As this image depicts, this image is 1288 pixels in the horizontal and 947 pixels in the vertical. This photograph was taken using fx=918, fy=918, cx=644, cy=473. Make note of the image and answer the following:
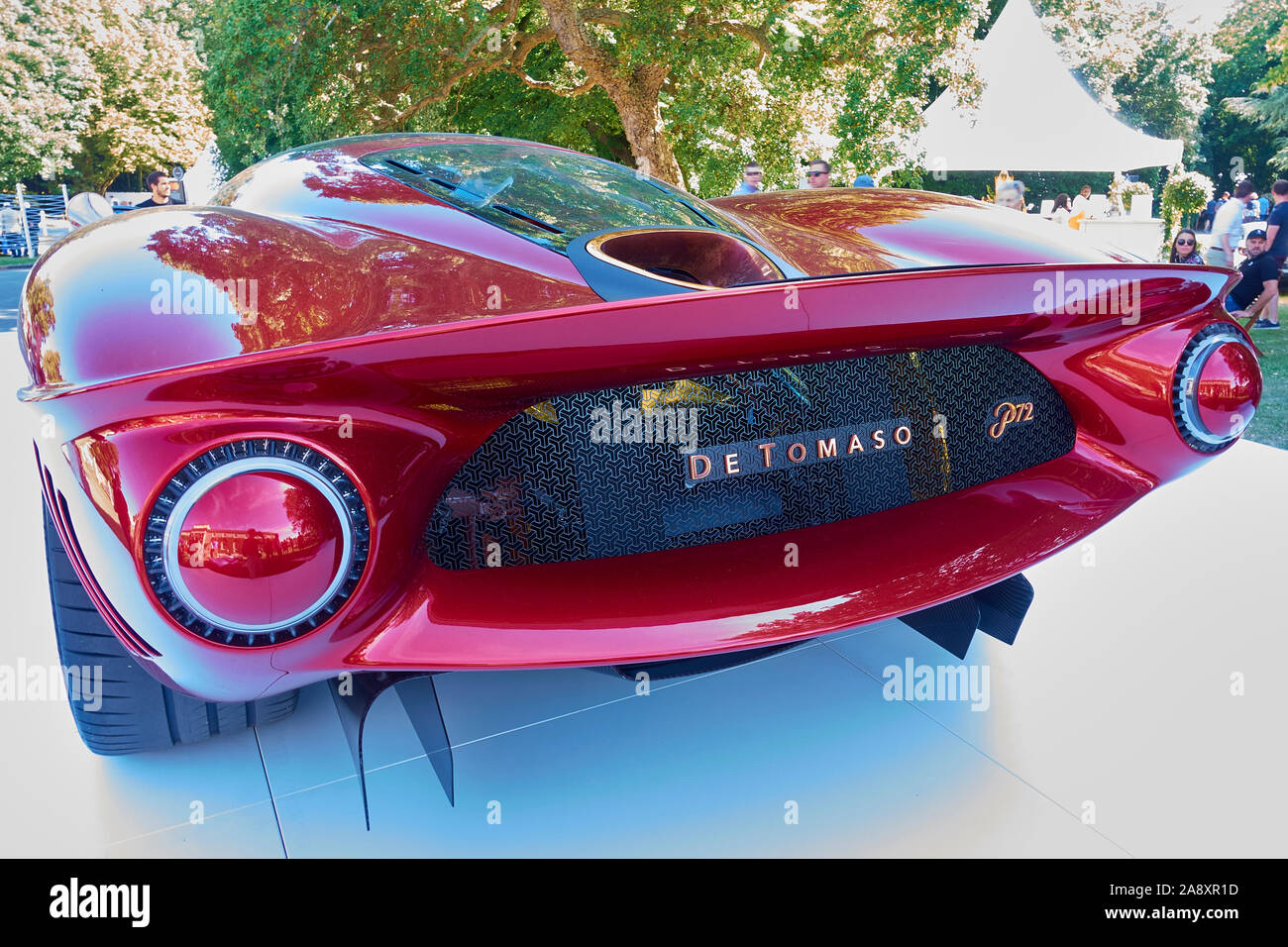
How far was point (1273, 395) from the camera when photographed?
535cm

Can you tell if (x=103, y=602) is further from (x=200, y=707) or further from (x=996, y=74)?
(x=996, y=74)

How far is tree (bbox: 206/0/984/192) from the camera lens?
759 centimetres

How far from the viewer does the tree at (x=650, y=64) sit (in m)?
7.59

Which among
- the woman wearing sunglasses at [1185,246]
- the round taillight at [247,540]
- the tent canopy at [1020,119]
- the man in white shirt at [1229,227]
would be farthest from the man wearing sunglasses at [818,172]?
the tent canopy at [1020,119]

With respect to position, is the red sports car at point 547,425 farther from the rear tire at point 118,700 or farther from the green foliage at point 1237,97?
the green foliage at point 1237,97

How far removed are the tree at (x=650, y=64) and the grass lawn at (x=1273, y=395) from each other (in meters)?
3.29

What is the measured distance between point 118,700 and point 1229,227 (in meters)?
9.22

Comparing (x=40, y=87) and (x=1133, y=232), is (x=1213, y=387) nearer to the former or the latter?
(x=1133, y=232)

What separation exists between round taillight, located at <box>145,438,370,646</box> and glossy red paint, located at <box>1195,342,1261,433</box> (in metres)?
1.56

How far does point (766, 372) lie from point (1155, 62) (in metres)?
39.0

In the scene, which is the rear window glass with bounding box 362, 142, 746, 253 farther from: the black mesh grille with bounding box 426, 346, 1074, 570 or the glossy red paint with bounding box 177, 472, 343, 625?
the glossy red paint with bounding box 177, 472, 343, 625

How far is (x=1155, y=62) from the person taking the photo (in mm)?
32938
